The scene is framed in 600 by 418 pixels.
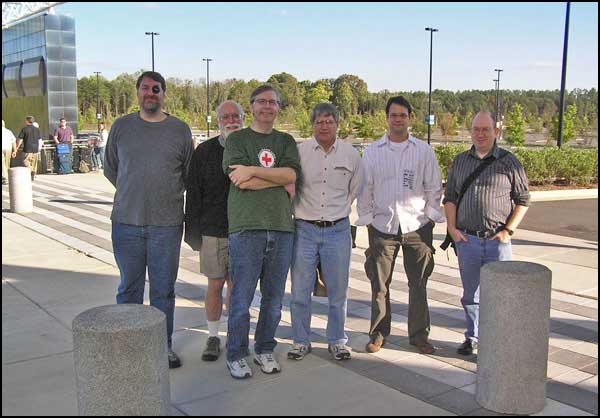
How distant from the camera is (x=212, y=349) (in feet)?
A: 15.5

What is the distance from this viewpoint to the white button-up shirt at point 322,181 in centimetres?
451

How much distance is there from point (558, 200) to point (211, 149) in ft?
41.9

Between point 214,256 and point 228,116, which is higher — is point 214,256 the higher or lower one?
the lower one

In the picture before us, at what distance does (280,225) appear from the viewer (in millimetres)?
4250

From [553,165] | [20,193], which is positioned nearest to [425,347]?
[20,193]

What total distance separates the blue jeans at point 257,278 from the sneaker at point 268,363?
4 cm

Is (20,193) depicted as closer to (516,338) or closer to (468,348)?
(468,348)

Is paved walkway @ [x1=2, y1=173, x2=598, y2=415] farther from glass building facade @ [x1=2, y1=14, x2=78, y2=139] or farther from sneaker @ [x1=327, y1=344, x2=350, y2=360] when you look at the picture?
glass building facade @ [x1=2, y1=14, x2=78, y2=139]

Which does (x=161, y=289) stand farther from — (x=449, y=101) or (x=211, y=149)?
(x=449, y=101)

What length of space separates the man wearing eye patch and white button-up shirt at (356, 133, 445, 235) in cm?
132

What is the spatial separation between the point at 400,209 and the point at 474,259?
2.08 ft

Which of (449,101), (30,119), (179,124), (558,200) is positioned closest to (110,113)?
(449,101)

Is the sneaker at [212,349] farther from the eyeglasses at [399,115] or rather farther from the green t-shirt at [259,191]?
the eyeglasses at [399,115]

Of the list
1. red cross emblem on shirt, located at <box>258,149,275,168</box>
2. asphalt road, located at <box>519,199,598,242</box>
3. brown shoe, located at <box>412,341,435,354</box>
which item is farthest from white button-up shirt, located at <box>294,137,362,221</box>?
asphalt road, located at <box>519,199,598,242</box>
